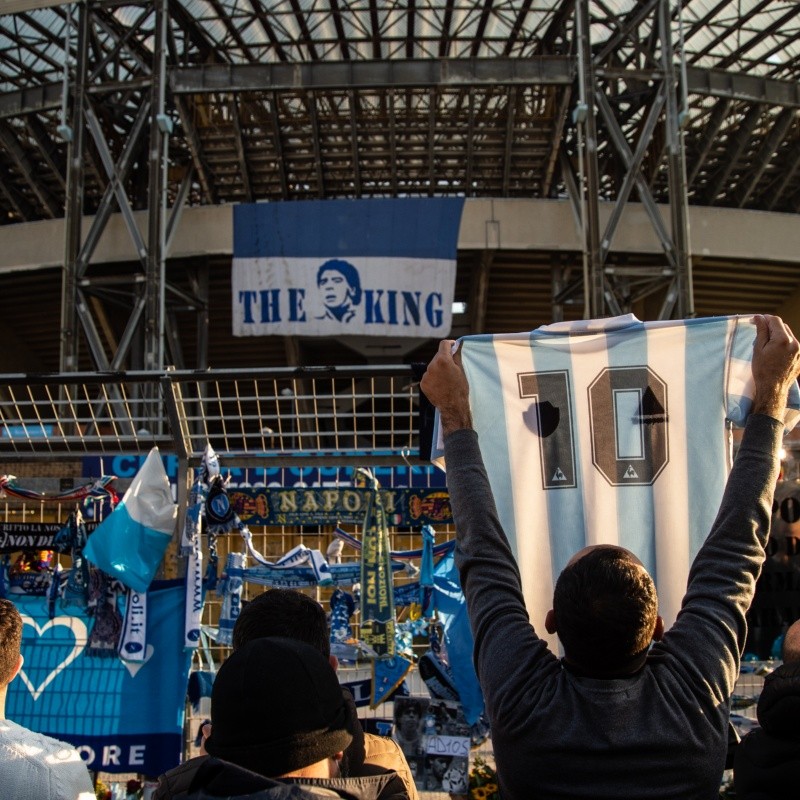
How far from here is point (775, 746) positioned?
2.40 meters

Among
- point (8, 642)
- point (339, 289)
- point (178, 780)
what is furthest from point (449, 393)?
point (339, 289)

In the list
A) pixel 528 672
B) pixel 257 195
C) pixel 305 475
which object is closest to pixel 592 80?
pixel 257 195

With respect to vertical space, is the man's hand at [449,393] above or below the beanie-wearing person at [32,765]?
above

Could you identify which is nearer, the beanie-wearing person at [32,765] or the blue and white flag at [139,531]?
the beanie-wearing person at [32,765]

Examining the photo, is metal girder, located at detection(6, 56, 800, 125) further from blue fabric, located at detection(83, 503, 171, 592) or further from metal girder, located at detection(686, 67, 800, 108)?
blue fabric, located at detection(83, 503, 171, 592)

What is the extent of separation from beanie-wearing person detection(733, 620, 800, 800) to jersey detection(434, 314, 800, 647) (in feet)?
1.58

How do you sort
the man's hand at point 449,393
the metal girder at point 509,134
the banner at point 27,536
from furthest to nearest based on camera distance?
the metal girder at point 509,134 → the banner at point 27,536 → the man's hand at point 449,393

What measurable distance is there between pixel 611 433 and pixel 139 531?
2774 mm

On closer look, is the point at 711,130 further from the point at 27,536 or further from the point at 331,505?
the point at 27,536

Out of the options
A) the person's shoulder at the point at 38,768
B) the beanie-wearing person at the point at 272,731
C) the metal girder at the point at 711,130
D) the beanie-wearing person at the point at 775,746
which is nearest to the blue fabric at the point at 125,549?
the person's shoulder at the point at 38,768

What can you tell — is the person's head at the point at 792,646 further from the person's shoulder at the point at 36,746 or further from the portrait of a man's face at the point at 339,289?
the portrait of a man's face at the point at 339,289

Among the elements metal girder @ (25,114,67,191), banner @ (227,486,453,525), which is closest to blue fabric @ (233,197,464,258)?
metal girder @ (25,114,67,191)

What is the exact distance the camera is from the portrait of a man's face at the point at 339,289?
15.6m

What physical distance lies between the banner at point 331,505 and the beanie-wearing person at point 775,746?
256 cm
